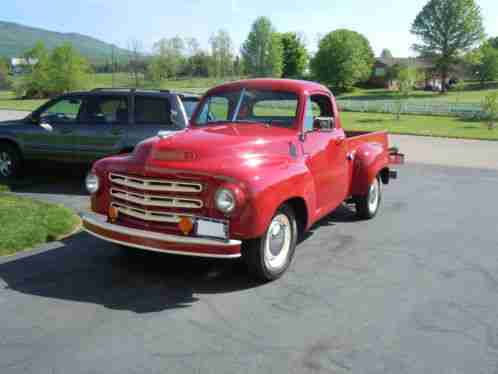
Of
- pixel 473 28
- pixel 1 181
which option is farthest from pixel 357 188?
pixel 473 28

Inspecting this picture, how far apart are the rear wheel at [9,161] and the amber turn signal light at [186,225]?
21.1 ft

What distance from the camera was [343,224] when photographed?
7219 millimetres

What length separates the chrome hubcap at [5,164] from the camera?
9.67 metres

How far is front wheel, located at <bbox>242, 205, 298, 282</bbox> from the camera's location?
181 inches

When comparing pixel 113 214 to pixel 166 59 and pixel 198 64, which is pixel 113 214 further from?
pixel 198 64

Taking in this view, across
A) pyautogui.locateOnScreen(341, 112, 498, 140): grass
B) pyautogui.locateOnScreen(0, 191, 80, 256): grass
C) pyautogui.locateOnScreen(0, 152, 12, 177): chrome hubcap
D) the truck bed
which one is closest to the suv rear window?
pyautogui.locateOnScreen(0, 191, 80, 256): grass

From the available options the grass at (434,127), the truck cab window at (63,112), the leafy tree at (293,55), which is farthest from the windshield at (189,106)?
the leafy tree at (293,55)

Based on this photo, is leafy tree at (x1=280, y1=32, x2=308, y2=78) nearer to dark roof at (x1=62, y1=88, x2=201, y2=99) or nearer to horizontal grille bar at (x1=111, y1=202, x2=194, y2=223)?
dark roof at (x1=62, y1=88, x2=201, y2=99)

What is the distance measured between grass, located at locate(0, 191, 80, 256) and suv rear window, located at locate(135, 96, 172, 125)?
86.4 inches

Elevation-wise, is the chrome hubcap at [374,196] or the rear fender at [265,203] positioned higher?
the rear fender at [265,203]

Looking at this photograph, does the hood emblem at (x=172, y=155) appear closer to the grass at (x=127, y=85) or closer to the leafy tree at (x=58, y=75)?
the grass at (x=127, y=85)

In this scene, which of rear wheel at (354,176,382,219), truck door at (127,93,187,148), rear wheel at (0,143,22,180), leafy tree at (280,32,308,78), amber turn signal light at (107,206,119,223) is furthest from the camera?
leafy tree at (280,32,308,78)

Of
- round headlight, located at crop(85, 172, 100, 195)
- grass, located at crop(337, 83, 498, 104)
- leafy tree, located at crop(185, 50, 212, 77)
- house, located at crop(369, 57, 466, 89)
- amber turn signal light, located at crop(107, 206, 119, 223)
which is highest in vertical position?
leafy tree, located at crop(185, 50, 212, 77)

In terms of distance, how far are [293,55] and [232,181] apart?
107m
